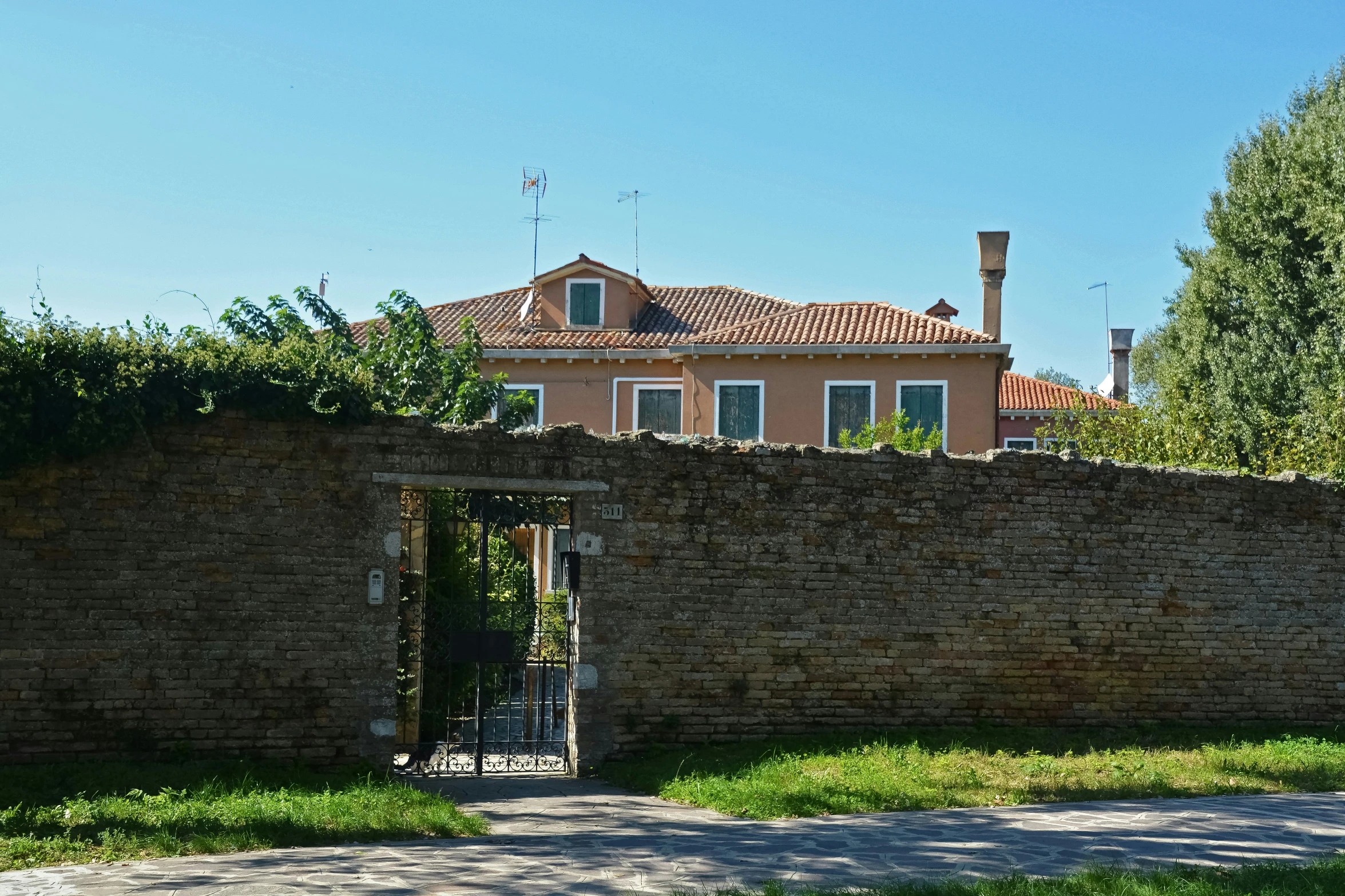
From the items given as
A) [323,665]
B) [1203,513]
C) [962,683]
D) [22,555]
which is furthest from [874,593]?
[22,555]

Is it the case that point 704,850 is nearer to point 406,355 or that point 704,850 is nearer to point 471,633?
point 471,633

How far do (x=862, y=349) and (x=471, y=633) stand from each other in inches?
613

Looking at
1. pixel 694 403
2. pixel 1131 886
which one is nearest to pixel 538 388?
pixel 694 403

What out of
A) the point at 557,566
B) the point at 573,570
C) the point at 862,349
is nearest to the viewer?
the point at 573,570

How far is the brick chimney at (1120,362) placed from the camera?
41062 millimetres

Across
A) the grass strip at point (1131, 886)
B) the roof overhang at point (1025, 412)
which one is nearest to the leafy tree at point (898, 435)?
the roof overhang at point (1025, 412)

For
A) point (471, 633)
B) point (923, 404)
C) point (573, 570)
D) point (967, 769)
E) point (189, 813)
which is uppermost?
point (923, 404)

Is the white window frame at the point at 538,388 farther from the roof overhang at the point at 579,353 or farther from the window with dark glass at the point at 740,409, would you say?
the window with dark glass at the point at 740,409

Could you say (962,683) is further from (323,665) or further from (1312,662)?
(323,665)

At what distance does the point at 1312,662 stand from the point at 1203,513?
7.48ft

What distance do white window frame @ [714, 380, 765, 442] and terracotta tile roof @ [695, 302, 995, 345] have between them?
0.84 m

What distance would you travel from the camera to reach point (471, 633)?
Result: 11.8m

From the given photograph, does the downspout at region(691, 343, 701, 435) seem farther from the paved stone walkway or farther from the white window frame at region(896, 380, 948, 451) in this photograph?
the paved stone walkway

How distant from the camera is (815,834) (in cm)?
883
